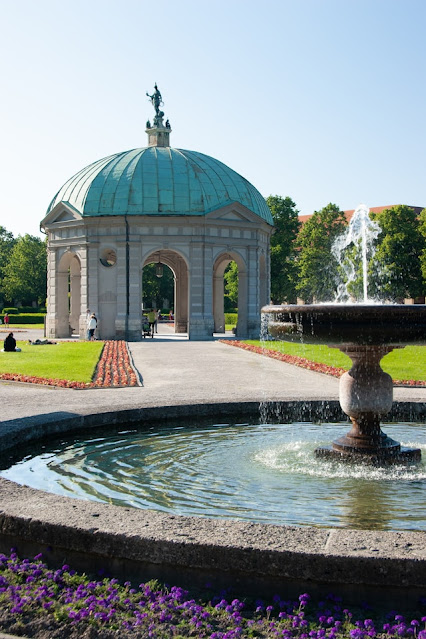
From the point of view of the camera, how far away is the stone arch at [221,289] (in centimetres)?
3959

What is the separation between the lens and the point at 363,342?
27.1 feet

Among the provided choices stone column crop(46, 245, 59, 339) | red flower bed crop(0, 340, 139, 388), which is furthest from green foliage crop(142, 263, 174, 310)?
red flower bed crop(0, 340, 139, 388)

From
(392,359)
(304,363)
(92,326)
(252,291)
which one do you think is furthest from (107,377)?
(252,291)

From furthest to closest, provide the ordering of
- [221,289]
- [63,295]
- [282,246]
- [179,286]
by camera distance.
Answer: [282,246] < [179,286] < [221,289] < [63,295]

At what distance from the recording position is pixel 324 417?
482 inches

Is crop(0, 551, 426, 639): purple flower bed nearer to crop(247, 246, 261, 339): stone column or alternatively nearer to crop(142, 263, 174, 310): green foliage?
crop(247, 246, 261, 339): stone column

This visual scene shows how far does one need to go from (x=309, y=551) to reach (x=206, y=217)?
111 ft

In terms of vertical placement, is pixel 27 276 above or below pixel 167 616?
above

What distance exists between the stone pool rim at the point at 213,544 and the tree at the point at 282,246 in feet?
189

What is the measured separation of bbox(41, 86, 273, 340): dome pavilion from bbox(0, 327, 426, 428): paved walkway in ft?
36.2

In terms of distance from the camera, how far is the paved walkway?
12633 mm

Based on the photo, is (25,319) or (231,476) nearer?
(231,476)

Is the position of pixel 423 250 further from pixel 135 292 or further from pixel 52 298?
pixel 52 298

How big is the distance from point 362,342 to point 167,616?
4.61m
